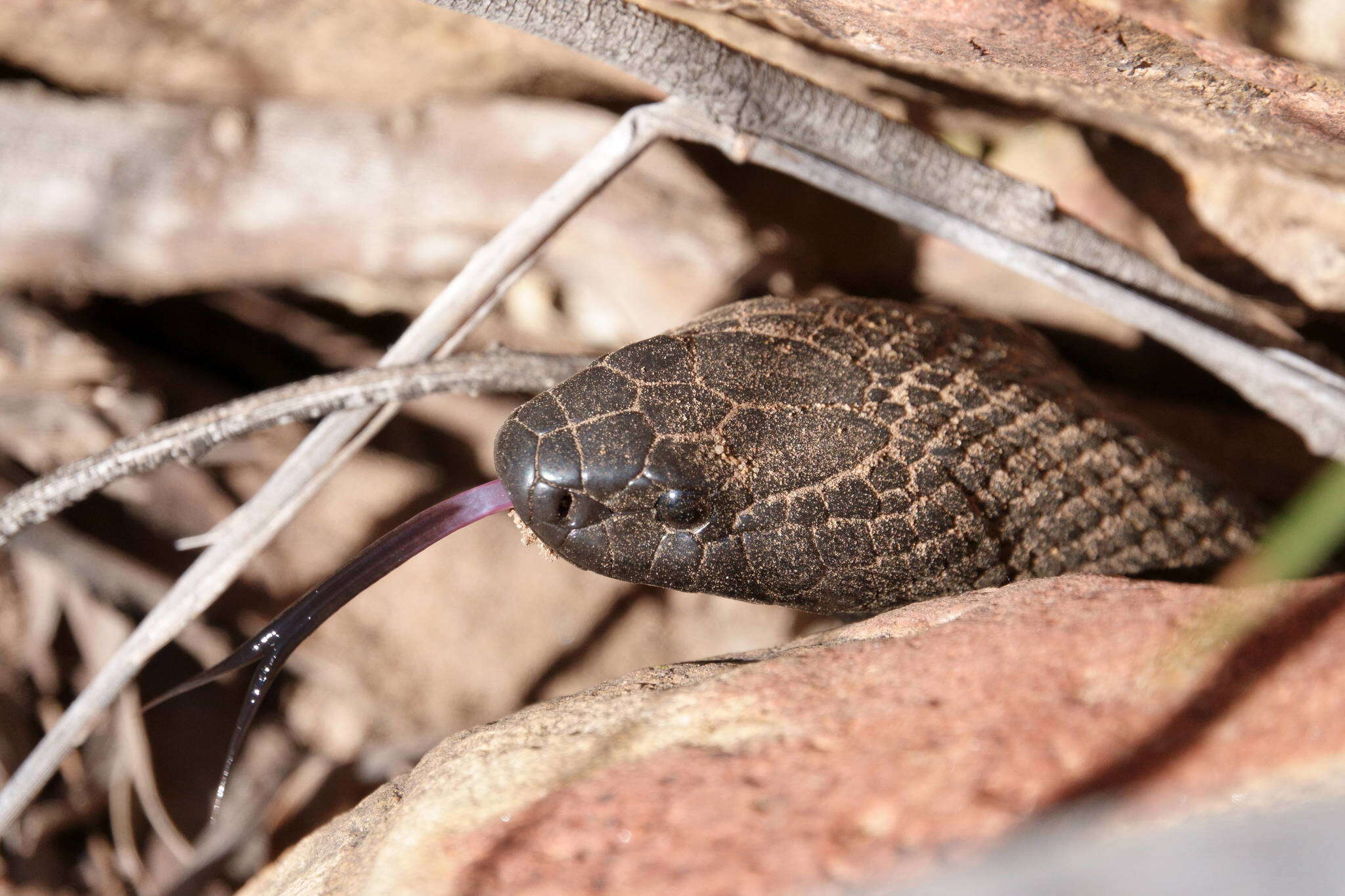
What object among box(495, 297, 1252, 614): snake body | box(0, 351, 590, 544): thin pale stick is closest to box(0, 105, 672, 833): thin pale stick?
box(0, 351, 590, 544): thin pale stick

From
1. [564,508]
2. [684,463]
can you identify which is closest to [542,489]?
[564,508]

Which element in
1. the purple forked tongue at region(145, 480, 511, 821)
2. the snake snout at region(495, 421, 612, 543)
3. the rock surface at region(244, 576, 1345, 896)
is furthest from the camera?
the purple forked tongue at region(145, 480, 511, 821)

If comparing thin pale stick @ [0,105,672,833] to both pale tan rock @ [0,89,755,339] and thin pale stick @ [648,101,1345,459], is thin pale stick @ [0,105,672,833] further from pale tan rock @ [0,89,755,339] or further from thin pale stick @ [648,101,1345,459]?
pale tan rock @ [0,89,755,339]

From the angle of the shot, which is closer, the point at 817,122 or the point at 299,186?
the point at 817,122

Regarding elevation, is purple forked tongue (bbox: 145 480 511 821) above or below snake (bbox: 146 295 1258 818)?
below

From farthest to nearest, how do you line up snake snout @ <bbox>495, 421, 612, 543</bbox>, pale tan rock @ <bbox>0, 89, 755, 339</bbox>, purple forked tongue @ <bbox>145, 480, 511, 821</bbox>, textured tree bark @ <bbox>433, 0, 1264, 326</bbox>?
1. pale tan rock @ <bbox>0, 89, 755, 339</bbox>
2. purple forked tongue @ <bbox>145, 480, 511, 821</bbox>
3. textured tree bark @ <bbox>433, 0, 1264, 326</bbox>
4. snake snout @ <bbox>495, 421, 612, 543</bbox>

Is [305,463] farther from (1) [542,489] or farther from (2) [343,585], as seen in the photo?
(1) [542,489]

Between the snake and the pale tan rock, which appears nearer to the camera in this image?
the snake

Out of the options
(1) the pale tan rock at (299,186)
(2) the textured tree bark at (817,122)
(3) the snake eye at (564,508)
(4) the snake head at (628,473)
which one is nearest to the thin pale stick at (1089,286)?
(2) the textured tree bark at (817,122)

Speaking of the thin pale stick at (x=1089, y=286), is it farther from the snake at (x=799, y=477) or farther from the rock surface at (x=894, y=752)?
the rock surface at (x=894, y=752)
